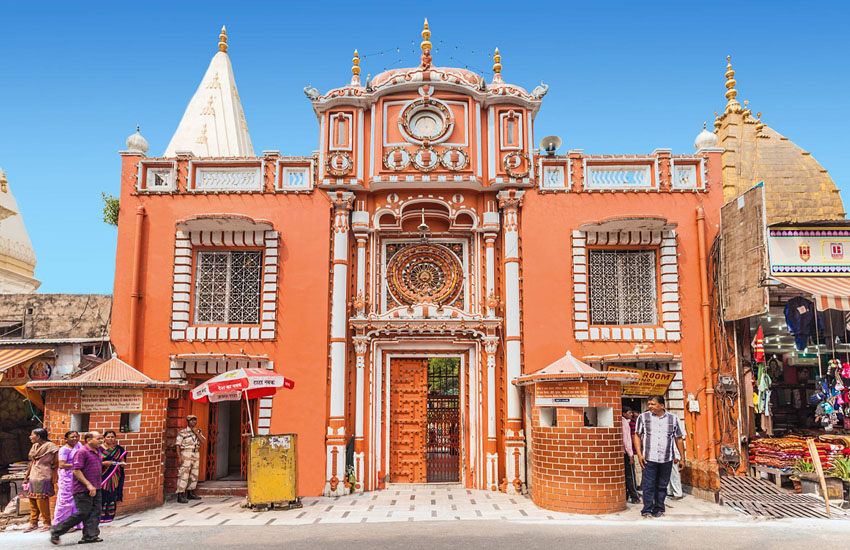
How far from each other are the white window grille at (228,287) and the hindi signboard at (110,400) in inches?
112

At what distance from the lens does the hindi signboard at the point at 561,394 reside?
1167cm

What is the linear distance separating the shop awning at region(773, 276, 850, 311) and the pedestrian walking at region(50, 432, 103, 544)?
12.4 m

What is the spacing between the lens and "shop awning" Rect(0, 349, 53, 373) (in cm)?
1368

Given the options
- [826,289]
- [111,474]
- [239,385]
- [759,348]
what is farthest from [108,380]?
[826,289]

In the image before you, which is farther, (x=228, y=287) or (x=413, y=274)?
(x=413, y=274)

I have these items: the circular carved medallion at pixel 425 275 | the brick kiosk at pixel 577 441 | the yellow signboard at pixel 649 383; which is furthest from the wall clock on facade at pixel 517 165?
the yellow signboard at pixel 649 383

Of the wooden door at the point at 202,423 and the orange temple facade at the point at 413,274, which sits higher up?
the orange temple facade at the point at 413,274

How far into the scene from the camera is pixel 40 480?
1041cm

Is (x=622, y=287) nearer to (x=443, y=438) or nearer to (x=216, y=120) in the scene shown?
(x=443, y=438)

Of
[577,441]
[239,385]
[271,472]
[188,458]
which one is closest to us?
[577,441]

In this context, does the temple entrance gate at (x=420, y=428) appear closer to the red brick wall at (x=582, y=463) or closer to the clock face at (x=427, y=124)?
the red brick wall at (x=582, y=463)

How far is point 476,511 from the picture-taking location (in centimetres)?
1157

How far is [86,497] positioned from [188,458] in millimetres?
3711

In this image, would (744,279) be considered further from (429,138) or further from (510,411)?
(429,138)
